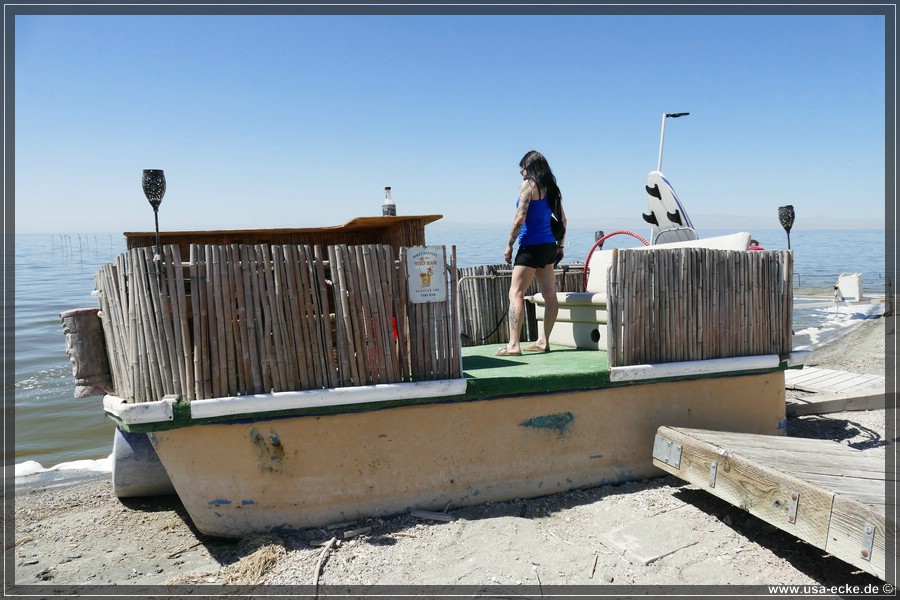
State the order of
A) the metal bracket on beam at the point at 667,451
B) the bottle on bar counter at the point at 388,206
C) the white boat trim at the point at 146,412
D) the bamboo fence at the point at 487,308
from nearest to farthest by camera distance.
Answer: the white boat trim at the point at 146,412, the metal bracket on beam at the point at 667,451, the bottle on bar counter at the point at 388,206, the bamboo fence at the point at 487,308

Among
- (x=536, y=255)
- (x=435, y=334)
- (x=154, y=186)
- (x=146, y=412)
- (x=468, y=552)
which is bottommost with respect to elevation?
(x=468, y=552)

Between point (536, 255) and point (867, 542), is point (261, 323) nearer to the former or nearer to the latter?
point (536, 255)

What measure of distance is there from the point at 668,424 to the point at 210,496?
3.45m

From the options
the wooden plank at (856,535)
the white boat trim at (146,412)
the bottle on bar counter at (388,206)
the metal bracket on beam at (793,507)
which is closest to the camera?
the wooden plank at (856,535)

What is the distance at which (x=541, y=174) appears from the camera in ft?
18.5

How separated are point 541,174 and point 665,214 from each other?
10.4ft

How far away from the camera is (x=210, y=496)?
13.6 feet

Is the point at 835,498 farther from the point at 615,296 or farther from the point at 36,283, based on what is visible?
the point at 36,283

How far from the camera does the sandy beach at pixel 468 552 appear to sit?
12.1ft

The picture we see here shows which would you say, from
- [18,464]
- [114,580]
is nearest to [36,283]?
[18,464]

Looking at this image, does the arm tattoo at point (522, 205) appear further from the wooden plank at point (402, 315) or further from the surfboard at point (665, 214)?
the surfboard at point (665, 214)

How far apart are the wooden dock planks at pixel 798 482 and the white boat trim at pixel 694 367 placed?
0.43 m

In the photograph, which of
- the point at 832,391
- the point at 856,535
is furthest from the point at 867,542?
the point at 832,391

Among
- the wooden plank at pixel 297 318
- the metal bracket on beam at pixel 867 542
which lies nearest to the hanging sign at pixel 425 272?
the wooden plank at pixel 297 318
